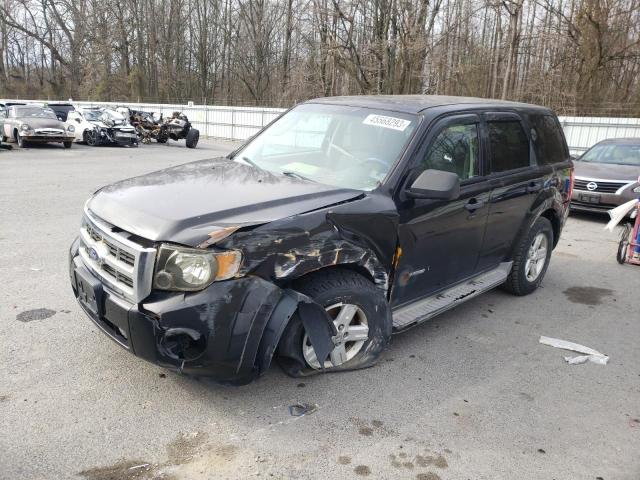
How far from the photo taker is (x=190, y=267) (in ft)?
9.41

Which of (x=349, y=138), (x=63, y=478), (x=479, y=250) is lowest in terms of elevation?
(x=63, y=478)

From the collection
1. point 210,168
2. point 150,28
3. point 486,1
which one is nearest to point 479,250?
point 210,168

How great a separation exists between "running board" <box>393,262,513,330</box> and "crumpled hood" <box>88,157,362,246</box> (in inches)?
40.3

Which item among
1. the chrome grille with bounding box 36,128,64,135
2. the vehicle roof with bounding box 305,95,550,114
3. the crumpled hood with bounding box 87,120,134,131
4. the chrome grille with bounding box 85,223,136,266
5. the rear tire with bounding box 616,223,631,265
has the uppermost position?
the vehicle roof with bounding box 305,95,550,114

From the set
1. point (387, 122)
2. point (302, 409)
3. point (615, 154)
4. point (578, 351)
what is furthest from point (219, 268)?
point (615, 154)

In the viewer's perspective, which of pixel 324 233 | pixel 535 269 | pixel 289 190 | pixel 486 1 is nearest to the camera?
pixel 324 233

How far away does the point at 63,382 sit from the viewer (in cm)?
341

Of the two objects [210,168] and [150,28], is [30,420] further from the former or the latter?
[150,28]

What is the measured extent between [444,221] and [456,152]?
1.97ft

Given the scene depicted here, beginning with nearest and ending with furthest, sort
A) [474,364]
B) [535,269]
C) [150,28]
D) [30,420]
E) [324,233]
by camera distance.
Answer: [30,420]
[324,233]
[474,364]
[535,269]
[150,28]

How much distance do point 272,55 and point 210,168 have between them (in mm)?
43017

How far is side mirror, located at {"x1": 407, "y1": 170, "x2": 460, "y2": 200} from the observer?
11.8ft

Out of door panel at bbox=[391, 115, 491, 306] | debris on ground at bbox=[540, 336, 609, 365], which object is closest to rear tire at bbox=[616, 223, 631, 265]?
debris on ground at bbox=[540, 336, 609, 365]

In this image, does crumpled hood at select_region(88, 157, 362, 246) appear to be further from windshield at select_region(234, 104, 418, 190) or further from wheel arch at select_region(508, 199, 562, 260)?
wheel arch at select_region(508, 199, 562, 260)
